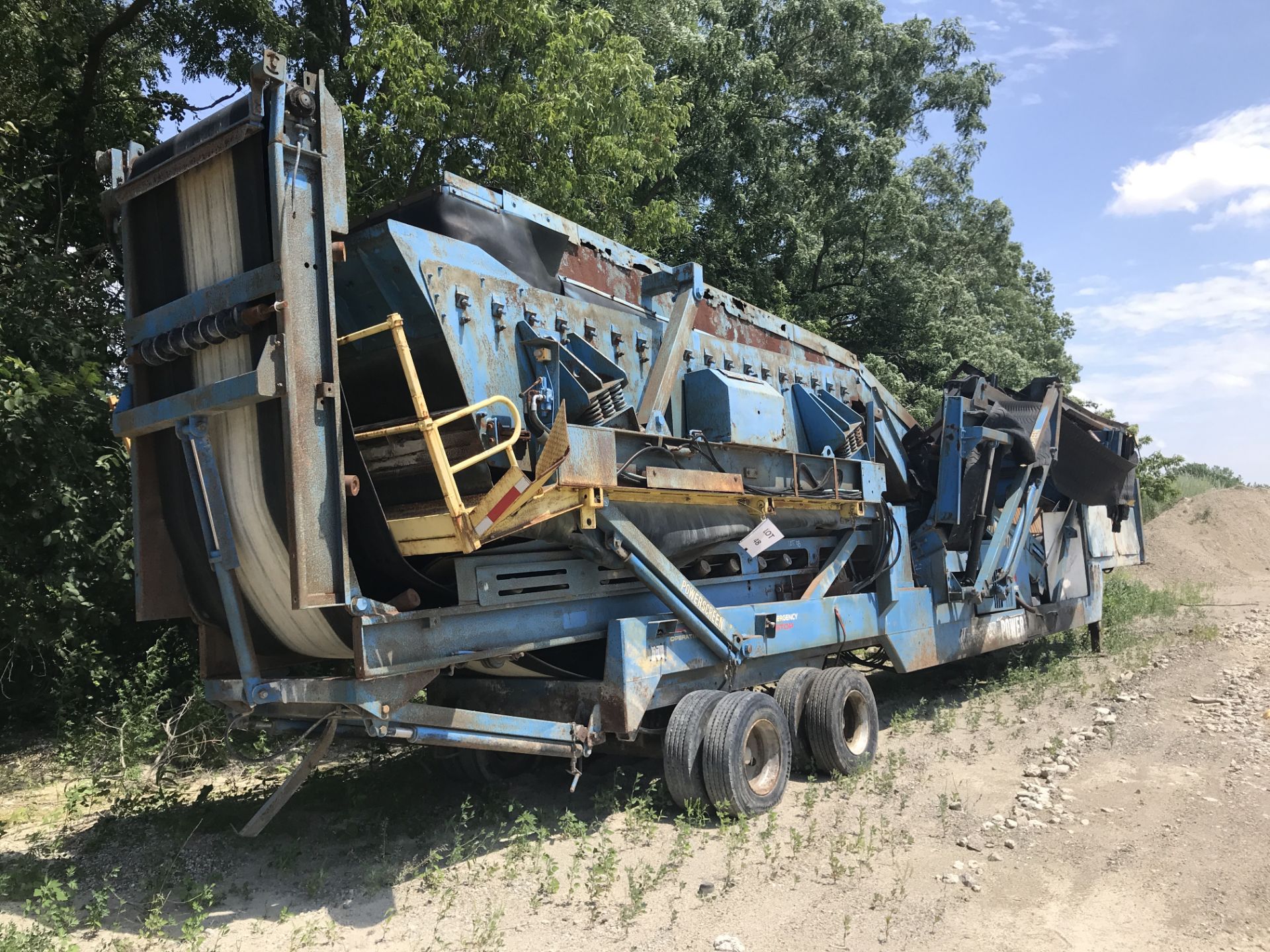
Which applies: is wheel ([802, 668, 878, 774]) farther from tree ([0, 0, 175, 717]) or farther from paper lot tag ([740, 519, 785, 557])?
tree ([0, 0, 175, 717])

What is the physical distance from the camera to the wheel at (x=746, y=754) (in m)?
5.64

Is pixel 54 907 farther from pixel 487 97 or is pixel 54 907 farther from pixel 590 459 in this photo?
pixel 487 97

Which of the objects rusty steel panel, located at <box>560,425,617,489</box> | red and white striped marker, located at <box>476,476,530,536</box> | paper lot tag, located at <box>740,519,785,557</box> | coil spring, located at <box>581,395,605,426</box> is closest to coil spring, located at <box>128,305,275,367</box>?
red and white striped marker, located at <box>476,476,530,536</box>

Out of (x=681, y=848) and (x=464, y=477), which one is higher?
(x=464, y=477)

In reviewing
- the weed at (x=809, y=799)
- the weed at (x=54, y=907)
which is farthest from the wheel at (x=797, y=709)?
the weed at (x=54, y=907)

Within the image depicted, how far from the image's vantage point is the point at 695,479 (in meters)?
5.98

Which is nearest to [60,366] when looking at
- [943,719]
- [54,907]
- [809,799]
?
[54,907]

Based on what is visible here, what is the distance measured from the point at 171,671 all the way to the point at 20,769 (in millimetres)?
1406

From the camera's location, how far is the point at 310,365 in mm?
4230

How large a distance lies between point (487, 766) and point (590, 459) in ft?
9.06

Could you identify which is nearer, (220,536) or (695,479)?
(220,536)

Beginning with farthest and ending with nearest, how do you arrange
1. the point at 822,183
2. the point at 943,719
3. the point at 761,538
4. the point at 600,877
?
the point at 822,183, the point at 943,719, the point at 761,538, the point at 600,877

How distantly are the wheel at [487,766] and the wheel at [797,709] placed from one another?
6.20 feet

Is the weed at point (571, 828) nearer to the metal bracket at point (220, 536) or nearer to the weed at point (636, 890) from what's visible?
the weed at point (636, 890)
